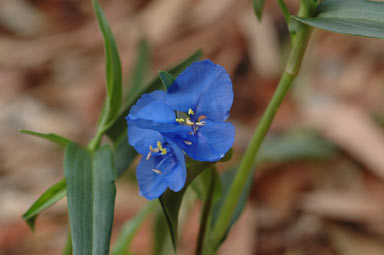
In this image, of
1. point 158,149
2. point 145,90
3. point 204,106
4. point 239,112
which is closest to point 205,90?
point 204,106

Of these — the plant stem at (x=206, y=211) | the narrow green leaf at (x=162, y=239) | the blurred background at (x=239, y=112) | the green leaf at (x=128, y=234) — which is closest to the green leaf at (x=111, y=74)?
the plant stem at (x=206, y=211)

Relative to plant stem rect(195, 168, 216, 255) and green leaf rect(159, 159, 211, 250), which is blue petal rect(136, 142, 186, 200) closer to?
green leaf rect(159, 159, 211, 250)

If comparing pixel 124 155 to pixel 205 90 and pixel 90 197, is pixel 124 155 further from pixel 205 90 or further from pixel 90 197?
pixel 205 90

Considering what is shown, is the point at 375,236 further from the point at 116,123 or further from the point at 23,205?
the point at 23,205

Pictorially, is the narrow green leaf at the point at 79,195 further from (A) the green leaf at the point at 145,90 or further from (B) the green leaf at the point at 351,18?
(B) the green leaf at the point at 351,18

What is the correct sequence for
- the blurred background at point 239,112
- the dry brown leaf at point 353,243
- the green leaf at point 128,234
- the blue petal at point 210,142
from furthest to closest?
the blurred background at point 239,112, the dry brown leaf at point 353,243, the green leaf at point 128,234, the blue petal at point 210,142

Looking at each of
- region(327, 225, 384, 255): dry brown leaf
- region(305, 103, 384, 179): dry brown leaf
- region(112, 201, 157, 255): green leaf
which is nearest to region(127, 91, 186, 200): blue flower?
region(112, 201, 157, 255): green leaf
